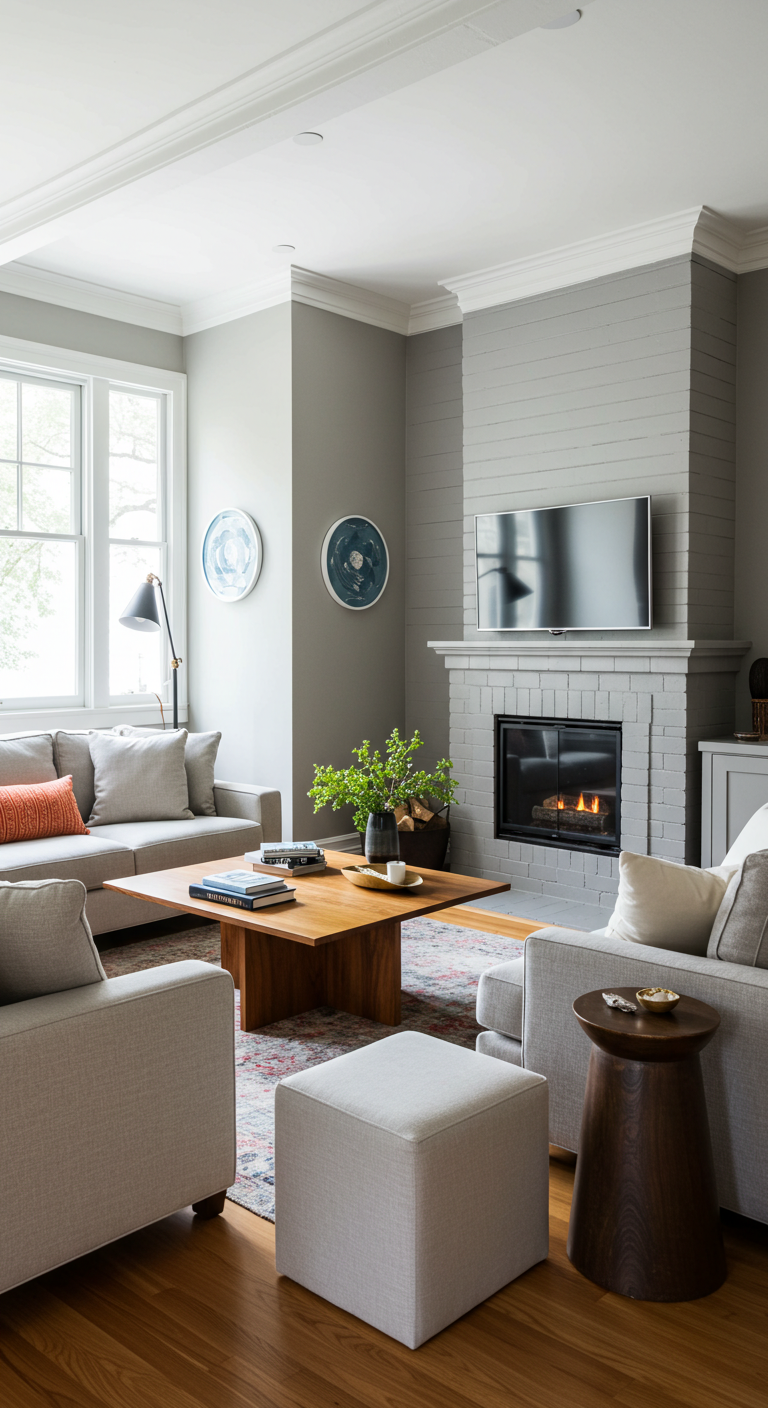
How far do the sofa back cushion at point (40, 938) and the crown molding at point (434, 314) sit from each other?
4.52 metres

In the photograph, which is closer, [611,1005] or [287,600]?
[611,1005]

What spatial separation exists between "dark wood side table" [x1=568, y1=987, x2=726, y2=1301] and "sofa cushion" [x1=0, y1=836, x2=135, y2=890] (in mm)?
2502

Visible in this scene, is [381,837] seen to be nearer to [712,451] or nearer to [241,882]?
[241,882]

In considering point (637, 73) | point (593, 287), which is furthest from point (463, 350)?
point (637, 73)

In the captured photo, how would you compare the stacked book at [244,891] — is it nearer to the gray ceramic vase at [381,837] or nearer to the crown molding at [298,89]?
the gray ceramic vase at [381,837]

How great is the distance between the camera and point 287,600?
539 centimetres

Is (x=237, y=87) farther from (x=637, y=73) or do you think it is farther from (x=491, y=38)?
(x=637, y=73)

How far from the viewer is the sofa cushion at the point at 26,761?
174 inches

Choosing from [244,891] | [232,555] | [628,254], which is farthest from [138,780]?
[628,254]

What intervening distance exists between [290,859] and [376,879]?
1.21ft

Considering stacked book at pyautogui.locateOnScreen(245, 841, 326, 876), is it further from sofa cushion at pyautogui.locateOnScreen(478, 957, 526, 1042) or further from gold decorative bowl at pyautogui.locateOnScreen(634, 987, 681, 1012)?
gold decorative bowl at pyautogui.locateOnScreen(634, 987, 681, 1012)

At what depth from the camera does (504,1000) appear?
253 centimetres

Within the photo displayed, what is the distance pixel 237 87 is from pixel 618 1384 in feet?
10.9

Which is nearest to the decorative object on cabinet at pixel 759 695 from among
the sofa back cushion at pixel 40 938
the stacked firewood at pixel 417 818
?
the stacked firewood at pixel 417 818
